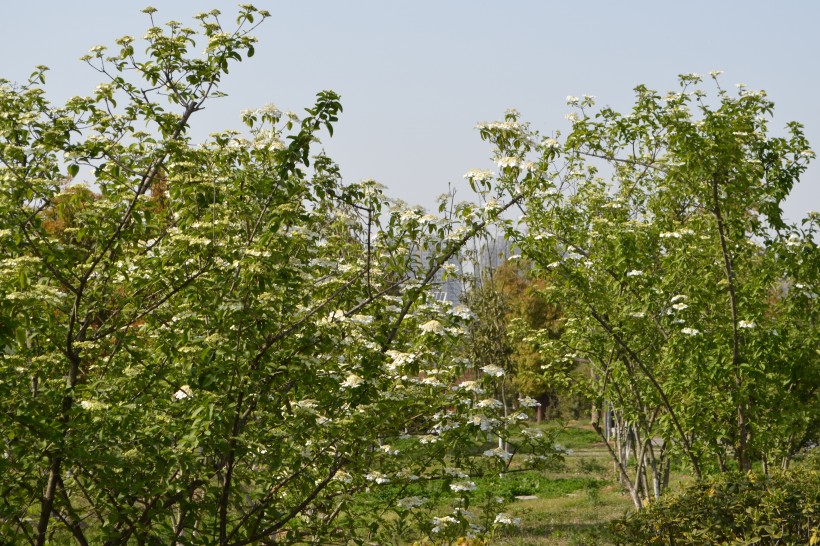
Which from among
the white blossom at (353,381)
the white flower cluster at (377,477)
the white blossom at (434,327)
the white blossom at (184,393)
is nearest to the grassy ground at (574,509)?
the white flower cluster at (377,477)

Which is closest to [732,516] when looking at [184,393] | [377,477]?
[377,477]

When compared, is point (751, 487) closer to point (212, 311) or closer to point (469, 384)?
point (469, 384)

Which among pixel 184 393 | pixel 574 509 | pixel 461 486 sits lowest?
pixel 574 509

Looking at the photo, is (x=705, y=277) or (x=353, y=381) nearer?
(x=353, y=381)

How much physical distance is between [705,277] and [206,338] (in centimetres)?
454

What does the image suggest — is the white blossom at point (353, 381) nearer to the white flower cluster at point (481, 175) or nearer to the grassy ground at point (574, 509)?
the white flower cluster at point (481, 175)

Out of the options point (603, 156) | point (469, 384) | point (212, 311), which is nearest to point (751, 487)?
point (469, 384)

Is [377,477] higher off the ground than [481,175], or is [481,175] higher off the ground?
[481,175]

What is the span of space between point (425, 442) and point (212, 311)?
1.43 m

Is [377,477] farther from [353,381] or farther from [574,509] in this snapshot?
[574,509]

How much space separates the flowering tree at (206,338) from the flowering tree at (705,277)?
5.39 feet

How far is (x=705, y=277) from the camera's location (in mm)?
7078

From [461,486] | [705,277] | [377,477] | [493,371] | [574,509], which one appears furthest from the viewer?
[574,509]

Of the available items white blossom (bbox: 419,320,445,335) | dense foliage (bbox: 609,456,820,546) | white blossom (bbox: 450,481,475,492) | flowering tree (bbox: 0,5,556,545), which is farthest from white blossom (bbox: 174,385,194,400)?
dense foliage (bbox: 609,456,820,546)
